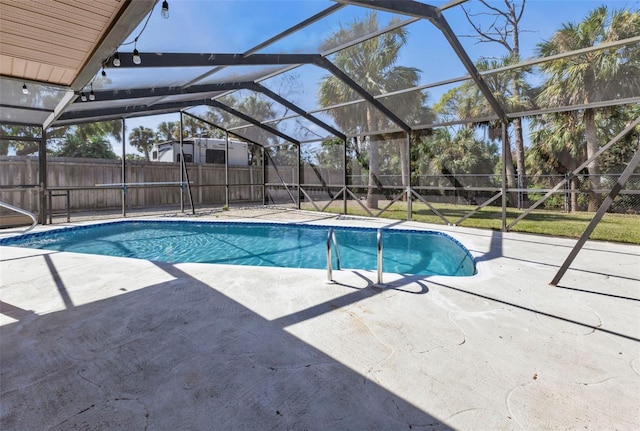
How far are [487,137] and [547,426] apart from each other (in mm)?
7027

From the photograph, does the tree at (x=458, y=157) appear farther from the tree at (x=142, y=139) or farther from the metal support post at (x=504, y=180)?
the tree at (x=142, y=139)

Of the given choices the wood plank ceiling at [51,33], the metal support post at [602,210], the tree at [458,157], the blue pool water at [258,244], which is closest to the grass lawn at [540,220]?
the tree at [458,157]

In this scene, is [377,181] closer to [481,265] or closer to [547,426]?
[481,265]

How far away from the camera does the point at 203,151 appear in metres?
13.3

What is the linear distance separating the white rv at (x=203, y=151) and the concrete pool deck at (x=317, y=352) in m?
9.85

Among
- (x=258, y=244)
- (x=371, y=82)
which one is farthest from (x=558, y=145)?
(x=258, y=244)

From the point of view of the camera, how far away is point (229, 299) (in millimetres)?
2992

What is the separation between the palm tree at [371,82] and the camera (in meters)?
5.47

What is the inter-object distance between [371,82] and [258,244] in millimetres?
4251

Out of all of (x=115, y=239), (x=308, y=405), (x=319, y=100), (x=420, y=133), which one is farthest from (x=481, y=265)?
(x=115, y=239)

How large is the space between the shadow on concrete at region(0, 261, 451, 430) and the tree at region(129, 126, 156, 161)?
86.6ft

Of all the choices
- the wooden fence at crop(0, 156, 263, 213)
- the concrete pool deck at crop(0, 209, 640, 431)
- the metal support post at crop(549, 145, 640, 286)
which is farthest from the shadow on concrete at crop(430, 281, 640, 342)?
the wooden fence at crop(0, 156, 263, 213)

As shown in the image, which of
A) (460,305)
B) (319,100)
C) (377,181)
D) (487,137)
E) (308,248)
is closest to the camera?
(460,305)

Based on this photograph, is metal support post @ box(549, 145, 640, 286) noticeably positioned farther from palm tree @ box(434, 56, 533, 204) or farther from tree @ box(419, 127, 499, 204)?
tree @ box(419, 127, 499, 204)
